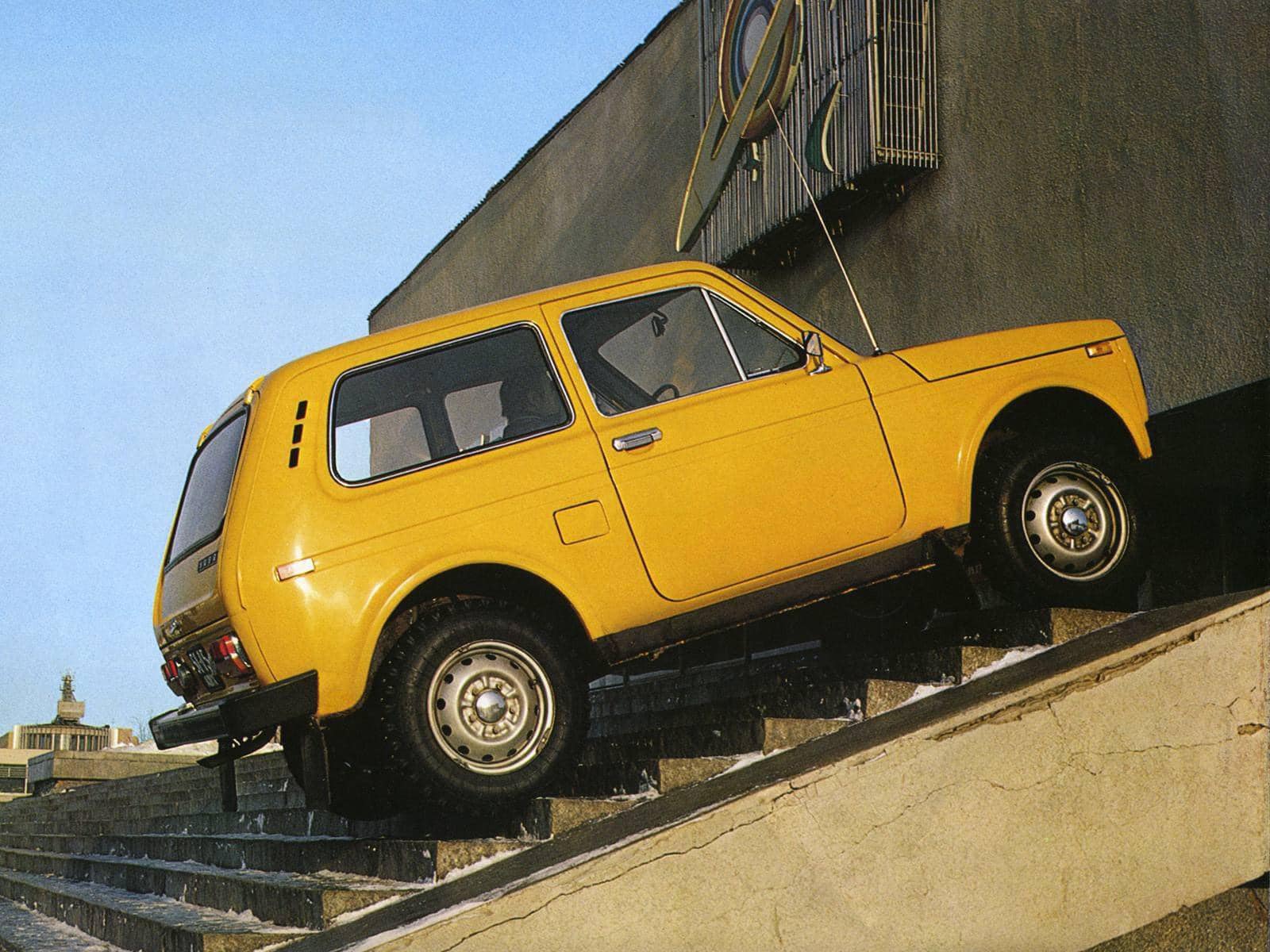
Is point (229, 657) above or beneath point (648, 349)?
beneath

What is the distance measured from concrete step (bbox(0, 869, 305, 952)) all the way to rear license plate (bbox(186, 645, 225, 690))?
3.13ft

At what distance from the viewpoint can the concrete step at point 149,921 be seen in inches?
198

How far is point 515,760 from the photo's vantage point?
5363 millimetres

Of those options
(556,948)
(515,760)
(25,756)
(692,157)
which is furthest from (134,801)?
(25,756)

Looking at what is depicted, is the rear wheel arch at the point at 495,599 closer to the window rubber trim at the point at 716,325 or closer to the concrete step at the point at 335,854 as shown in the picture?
the concrete step at the point at 335,854

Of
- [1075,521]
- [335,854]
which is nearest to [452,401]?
[335,854]

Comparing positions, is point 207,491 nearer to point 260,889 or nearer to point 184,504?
point 184,504

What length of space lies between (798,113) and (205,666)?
8353mm

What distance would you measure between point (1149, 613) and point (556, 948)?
327 cm

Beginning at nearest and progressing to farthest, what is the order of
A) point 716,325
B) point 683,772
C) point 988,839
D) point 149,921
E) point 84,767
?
point 988,839 < point 683,772 < point 149,921 < point 716,325 < point 84,767

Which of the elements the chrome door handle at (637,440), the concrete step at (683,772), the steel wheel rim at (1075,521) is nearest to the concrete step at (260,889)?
the concrete step at (683,772)

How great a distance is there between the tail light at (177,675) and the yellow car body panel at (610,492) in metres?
0.12

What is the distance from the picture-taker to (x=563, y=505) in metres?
5.67

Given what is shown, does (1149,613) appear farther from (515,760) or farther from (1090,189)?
(1090,189)
